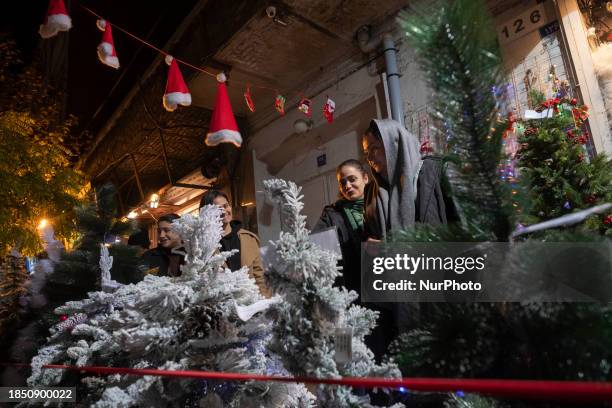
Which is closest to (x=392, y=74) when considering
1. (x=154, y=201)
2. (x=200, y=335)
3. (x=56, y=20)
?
(x=56, y=20)

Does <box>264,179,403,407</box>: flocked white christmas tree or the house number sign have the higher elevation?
the house number sign

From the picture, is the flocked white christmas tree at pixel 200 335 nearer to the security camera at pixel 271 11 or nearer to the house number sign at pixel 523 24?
the house number sign at pixel 523 24

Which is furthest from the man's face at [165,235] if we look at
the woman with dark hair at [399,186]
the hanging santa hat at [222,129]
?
the woman with dark hair at [399,186]

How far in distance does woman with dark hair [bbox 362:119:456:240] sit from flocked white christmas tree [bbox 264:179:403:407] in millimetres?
210

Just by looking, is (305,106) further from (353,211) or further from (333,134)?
(353,211)

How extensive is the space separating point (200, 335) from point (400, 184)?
704 millimetres

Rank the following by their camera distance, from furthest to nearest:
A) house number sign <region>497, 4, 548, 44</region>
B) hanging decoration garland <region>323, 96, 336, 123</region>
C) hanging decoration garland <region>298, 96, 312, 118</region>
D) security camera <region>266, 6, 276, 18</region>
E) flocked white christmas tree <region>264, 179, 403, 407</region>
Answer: hanging decoration garland <region>298, 96, 312, 118</region> < hanging decoration garland <region>323, 96, 336, 123</region> < security camera <region>266, 6, 276, 18</region> < house number sign <region>497, 4, 548, 44</region> < flocked white christmas tree <region>264, 179, 403, 407</region>

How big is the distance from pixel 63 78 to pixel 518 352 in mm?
12039

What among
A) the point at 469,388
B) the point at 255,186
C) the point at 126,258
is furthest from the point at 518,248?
the point at 255,186

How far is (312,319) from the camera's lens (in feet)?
2.44

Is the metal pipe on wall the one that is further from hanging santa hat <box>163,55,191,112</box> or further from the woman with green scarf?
hanging santa hat <box>163,55,191,112</box>

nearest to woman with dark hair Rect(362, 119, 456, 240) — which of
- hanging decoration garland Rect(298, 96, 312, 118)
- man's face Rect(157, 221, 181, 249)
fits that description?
man's face Rect(157, 221, 181, 249)

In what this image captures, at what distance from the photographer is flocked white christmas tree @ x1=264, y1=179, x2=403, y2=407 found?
711 millimetres

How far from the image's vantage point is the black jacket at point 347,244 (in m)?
1.88
